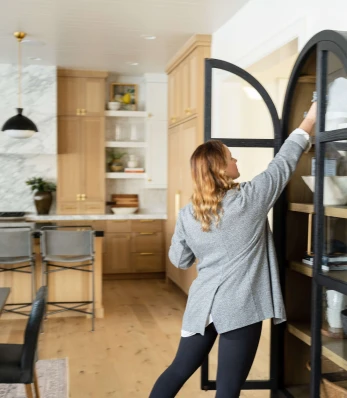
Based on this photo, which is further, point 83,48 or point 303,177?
point 83,48

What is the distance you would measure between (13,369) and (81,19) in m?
3.27

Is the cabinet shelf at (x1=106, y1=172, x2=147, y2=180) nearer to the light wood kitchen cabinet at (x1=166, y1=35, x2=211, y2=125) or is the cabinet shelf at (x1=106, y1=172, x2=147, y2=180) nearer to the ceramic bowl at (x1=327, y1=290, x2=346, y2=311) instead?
the light wood kitchen cabinet at (x1=166, y1=35, x2=211, y2=125)

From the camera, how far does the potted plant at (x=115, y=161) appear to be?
7488mm

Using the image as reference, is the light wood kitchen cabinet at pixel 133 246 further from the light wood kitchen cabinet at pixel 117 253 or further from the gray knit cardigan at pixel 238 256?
the gray knit cardigan at pixel 238 256

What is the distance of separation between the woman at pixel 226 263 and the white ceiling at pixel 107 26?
2.52 m

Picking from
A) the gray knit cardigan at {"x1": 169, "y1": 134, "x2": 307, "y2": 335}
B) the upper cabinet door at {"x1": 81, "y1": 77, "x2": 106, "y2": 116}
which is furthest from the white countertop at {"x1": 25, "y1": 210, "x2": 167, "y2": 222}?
the gray knit cardigan at {"x1": 169, "y1": 134, "x2": 307, "y2": 335}

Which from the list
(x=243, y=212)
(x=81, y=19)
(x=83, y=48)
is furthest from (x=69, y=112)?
(x=243, y=212)

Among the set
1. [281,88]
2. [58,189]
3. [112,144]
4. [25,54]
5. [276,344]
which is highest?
[25,54]

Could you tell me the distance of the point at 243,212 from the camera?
2.12 m

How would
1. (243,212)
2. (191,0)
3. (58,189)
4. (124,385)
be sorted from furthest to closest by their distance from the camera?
1. (58,189)
2. (191,0)
3. (124,385)
4. (243,212)

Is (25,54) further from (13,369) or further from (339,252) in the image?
(339,252)

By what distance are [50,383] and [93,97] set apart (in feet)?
14.8

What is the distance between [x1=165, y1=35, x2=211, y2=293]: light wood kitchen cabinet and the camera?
5.36 metres

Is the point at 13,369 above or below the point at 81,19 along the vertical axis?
below
